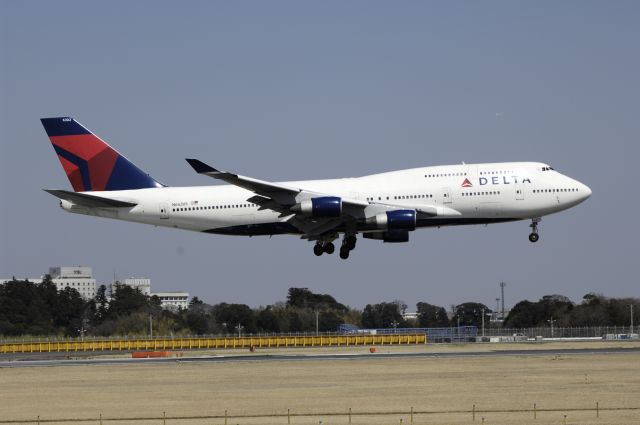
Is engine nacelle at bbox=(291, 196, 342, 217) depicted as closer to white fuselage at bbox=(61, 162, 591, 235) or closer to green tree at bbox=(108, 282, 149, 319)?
white fuselage at bbox=(61, 162, 591, 235)

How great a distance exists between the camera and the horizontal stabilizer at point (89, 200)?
6875 cm

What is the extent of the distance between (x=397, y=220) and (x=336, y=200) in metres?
3.75

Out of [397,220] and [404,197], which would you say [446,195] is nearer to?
[404,197]

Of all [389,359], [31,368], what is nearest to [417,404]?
[389,359]

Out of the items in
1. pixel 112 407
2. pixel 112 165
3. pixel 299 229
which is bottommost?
pixel 112 407

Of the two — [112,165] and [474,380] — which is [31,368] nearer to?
[112,165]

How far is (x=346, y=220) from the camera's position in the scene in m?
68.9

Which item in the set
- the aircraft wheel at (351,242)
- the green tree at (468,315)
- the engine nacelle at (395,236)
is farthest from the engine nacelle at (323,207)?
the green tree at (468,315)

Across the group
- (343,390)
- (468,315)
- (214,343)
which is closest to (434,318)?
(468,315)

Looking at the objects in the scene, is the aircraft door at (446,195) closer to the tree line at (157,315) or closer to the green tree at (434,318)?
the tree line at (157,315)

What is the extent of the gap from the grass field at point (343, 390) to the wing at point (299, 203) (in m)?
9.02

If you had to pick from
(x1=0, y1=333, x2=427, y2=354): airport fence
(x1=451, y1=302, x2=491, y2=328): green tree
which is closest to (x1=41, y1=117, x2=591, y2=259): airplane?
(x1=0, y1=333, x2=427, y2=354): airport fence

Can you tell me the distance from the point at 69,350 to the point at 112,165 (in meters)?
24.1

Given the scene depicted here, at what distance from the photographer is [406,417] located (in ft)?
129
